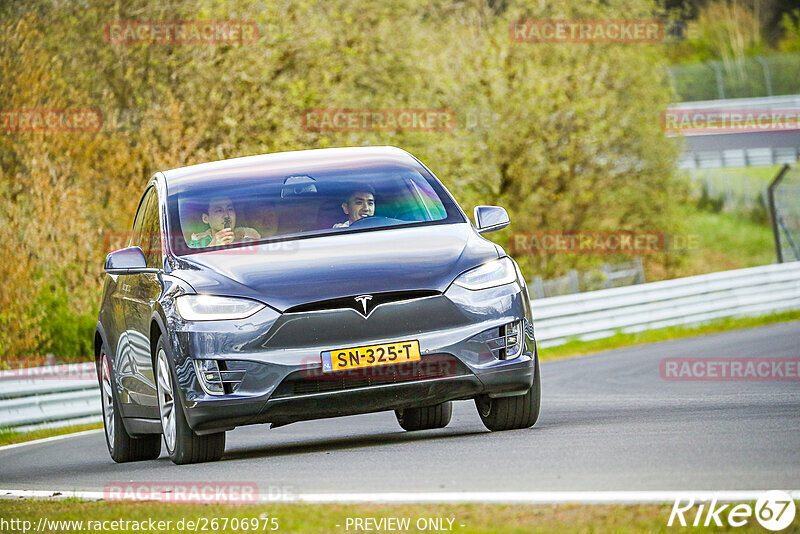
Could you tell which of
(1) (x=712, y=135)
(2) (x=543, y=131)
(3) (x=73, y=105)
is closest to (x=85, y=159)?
(3) (x=73, y=105)

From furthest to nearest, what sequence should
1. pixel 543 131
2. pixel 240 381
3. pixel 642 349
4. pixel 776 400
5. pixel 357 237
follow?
pixel 543 131 → pixel 642 349 → pixel 776 400 → pixel 357 237 → pixel 240 381

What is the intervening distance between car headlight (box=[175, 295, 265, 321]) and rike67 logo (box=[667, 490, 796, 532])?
10.3ft

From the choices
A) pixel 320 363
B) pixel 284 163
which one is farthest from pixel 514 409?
pixel 284 163

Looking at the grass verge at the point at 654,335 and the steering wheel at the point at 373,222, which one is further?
the grass verge at the point at 654,335

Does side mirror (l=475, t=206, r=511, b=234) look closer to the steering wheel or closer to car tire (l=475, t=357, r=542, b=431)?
the steering wheel

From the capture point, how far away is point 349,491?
21.6 feet

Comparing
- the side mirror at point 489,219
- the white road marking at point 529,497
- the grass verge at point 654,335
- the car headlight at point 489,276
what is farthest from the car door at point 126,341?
the grass verge at point 654,335

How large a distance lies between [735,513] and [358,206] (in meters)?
4.18

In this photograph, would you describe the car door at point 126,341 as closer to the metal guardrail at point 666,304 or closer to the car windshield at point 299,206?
the car windshield at point 299,206

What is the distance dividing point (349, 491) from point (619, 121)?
3075 centimetres

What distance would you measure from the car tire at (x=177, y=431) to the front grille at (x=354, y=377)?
2.30 ft

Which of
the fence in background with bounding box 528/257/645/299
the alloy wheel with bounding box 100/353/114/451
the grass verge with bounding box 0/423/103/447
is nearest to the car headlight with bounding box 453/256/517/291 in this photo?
the alloy wheel with bounding box 100/353/114/451

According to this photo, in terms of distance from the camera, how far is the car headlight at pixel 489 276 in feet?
26.4

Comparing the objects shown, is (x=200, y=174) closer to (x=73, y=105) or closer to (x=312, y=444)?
(x=312, y=444)
